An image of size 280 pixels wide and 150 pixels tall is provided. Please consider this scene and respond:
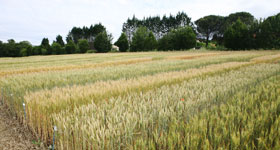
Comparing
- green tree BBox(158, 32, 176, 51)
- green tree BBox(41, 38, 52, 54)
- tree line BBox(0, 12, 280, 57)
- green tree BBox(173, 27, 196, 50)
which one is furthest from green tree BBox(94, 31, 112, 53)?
green tree BBox(173, 27, 196, 50)

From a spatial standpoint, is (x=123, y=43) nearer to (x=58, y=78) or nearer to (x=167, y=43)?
(x=167, y=43)

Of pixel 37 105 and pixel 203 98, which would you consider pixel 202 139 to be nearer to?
pixel 203 98

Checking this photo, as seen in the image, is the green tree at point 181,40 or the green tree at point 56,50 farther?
the green tree at point 56,50

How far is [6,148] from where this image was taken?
7.09 ft

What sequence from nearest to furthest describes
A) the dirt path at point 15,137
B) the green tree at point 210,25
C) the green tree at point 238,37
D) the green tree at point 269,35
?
the dirt path at point 15,137 < the green tree at point 269,35 < the green tree at point 238,37 < the green tree at point 210,25

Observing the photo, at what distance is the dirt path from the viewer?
7.13ft

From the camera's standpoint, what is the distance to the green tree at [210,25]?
59594mm

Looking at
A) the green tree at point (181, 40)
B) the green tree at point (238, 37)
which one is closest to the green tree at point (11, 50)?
the green tree at point (181, 40)

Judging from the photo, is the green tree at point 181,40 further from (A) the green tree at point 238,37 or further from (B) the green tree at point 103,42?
(B) the green tree at point 103,42

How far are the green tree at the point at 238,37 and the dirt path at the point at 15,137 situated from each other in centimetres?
3790

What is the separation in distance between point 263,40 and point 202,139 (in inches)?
1509

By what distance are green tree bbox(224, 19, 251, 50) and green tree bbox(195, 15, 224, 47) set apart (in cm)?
→ 2645

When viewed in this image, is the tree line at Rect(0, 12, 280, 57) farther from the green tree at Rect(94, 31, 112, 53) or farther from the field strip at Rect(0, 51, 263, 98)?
the field strip at Rect(0, 51, 263, 98)

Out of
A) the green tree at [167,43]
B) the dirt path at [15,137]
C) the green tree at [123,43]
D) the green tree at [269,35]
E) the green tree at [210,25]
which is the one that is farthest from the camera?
the green tree at [210,25]
